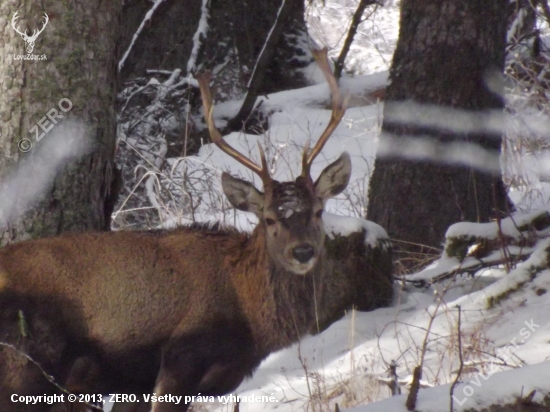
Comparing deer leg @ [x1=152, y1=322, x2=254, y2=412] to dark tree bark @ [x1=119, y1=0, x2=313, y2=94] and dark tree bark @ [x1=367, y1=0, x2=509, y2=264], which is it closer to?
dark tree bark @ [x1=367, y1=0, x2=509, y2=264]

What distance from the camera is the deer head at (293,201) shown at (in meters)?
5.36

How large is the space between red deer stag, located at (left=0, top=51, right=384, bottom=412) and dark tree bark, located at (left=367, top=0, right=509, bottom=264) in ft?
8.39

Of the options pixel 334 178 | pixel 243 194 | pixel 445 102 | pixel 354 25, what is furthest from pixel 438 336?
pixel 354 25

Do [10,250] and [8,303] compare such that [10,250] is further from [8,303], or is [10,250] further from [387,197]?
[387,197]

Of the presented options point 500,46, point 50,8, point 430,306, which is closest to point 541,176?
point 500,46

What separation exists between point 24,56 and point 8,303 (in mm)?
1685

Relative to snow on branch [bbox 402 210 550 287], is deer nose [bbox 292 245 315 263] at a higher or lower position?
higher

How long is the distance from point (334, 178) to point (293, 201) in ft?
1.60

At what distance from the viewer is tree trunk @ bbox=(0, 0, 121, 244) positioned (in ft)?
17.7

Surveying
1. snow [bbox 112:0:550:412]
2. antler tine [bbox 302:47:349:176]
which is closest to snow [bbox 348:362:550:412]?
snow [bbox 112:0:550:412]

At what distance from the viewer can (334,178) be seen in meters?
5.81

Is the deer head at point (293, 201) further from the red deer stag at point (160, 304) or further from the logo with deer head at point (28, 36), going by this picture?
→ the logo with deer head at point (28, 36)

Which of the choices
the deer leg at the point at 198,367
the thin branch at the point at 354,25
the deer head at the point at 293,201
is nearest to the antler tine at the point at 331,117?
the deer head at the point at 293,201

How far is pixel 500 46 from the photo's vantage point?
788 cm
